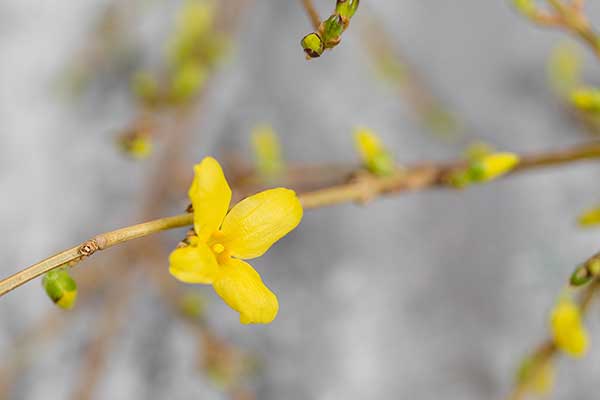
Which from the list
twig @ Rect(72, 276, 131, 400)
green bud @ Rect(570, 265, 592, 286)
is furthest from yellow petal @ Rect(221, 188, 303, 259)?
twig @ Rect(72, 276, 131, 400)

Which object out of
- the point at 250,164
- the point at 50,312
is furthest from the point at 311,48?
the point at 50,312

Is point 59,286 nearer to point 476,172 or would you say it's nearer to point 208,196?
point 208,196

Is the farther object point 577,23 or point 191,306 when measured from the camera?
point 191,306

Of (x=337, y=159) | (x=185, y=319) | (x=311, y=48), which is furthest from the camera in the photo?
(x=337, y=159)

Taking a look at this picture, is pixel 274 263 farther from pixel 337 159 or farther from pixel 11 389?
pixel 11 389

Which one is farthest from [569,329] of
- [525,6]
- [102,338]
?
[102,338]

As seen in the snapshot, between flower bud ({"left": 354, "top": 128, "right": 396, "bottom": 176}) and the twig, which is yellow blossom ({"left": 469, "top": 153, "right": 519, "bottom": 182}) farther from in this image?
the twig
